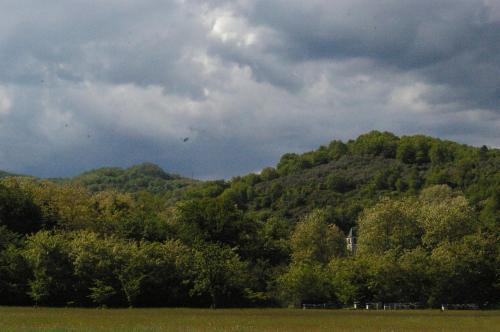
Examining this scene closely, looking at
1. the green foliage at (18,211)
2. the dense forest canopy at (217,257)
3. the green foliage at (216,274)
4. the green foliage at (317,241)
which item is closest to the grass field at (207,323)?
the dense forest canopy at (217,257)

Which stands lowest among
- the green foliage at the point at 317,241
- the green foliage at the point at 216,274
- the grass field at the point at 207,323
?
the grass field at the point at 207,323

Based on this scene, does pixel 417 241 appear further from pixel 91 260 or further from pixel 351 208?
pixel 351 208

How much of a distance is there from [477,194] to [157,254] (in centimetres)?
9584

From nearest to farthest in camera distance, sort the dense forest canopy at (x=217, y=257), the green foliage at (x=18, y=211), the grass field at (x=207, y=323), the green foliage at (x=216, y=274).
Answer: the grass field at (x=207, y=323)
the dense forest canopy at (x=217, y=257)
the green foliage at (x=216, y=274)
the green foliage at (x=18, y=211)

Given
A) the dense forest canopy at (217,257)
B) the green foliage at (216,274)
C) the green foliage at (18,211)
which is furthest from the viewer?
the green foliage at (18,211)

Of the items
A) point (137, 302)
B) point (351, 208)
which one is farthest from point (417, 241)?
point (351, 208)

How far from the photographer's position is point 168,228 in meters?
94.1

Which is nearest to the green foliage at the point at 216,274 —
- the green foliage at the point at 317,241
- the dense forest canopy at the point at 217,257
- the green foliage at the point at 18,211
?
the dense forest canopy at the point at 217,257

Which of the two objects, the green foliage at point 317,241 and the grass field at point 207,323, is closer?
the grass field at point 207,323

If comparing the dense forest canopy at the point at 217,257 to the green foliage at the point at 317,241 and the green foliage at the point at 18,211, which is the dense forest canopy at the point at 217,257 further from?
the green foliage at the point at 317,241

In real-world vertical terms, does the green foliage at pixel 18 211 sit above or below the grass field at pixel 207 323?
above

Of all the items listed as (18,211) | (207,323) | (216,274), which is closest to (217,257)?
(216,274)

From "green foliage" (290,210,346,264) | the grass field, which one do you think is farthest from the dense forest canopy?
the grass field

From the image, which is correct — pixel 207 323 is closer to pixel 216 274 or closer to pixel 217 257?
pixel 216 274
